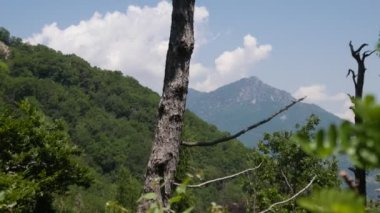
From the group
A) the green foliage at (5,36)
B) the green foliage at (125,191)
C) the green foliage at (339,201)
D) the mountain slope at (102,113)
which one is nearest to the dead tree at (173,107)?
the green foliage at (339,201)

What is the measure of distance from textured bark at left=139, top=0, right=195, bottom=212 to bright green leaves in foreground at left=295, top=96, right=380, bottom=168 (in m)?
2.98

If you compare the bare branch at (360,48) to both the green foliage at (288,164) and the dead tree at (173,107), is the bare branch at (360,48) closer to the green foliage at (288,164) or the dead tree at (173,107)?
the dead tree at (173,107)

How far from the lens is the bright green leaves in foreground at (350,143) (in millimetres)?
796

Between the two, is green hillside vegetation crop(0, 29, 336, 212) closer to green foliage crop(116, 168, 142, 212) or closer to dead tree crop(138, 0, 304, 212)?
green foliage crop(116, 168, 142, 212)

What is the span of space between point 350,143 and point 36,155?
2560 centimetres

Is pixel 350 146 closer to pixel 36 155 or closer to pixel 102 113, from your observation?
pixel 36 155

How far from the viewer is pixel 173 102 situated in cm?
391

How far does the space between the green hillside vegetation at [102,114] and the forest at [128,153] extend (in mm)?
268

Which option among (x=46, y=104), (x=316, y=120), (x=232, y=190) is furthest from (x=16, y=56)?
(x=316, y=120)

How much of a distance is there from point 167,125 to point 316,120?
3378 centimetres

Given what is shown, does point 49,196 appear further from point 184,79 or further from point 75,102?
point 75,102

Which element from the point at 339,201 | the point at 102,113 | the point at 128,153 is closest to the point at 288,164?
the point at 339,201

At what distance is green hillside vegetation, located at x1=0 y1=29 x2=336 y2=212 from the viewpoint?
118375 millimetres

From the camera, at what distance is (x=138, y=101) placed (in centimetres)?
14712
